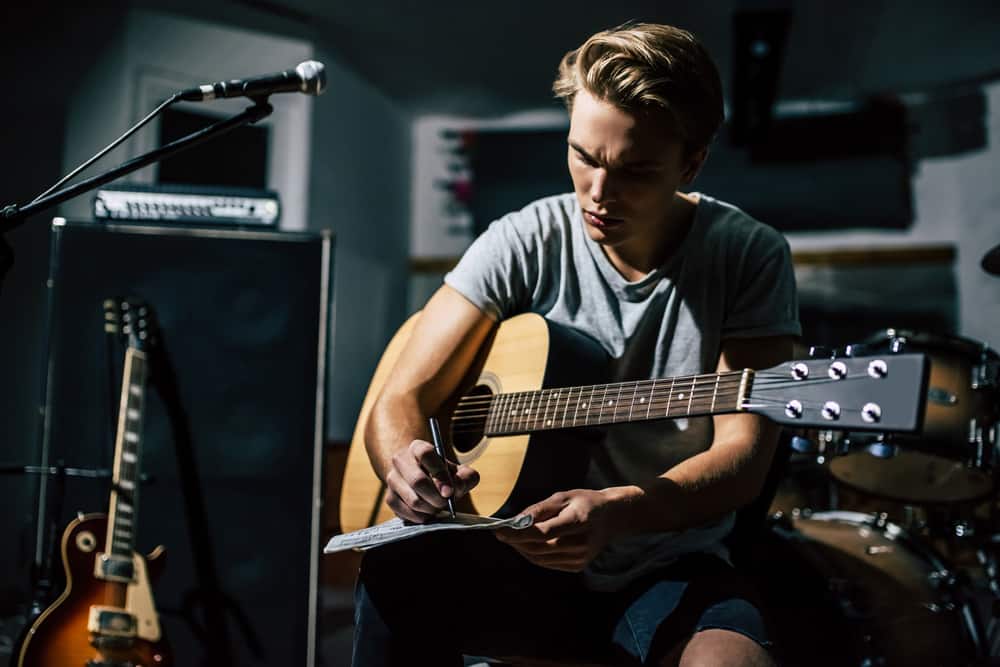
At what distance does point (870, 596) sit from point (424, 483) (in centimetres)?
154

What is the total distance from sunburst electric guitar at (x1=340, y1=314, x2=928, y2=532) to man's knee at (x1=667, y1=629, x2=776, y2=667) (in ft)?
1.03

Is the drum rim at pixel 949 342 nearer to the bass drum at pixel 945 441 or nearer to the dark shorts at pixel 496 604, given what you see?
the bass drum at pixel 945 441

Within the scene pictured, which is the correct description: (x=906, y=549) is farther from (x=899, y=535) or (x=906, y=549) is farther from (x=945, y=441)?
(x=945, y=441)

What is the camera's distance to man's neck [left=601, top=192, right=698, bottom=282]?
162 centimetres

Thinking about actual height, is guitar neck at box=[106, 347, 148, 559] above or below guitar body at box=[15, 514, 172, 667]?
above

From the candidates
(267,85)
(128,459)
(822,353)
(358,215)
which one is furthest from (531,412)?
(358,215)

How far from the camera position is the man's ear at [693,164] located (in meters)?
1.54

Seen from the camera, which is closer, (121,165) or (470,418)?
(121,165)

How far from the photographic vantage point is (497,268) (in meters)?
1.65

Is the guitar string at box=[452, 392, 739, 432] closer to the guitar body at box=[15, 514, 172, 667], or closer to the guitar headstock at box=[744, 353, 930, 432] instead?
the guitar headstock at box=[744, 353, 930, 432]

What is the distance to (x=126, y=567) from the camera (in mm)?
2324

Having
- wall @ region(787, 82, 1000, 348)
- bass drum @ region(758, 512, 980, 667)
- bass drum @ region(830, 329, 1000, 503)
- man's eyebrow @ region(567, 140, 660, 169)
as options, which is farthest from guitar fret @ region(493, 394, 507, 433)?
wall @ region(787, 82, 1000, 348)

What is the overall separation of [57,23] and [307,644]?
3.26m

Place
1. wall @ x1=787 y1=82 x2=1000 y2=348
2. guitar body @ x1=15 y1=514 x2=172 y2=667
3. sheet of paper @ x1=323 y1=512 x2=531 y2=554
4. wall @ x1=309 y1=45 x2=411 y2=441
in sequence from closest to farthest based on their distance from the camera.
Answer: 1. sheet of paper @ x1=323 y1=512 x2=531 y2=554
2. guitar body @ x1=15 y1=514 x2=172 y2=667
3. wall @ x1=309 y1=45 x2=411 y2=441
4. wall @ x1=787 y1=82 x2=1000 y2=348
